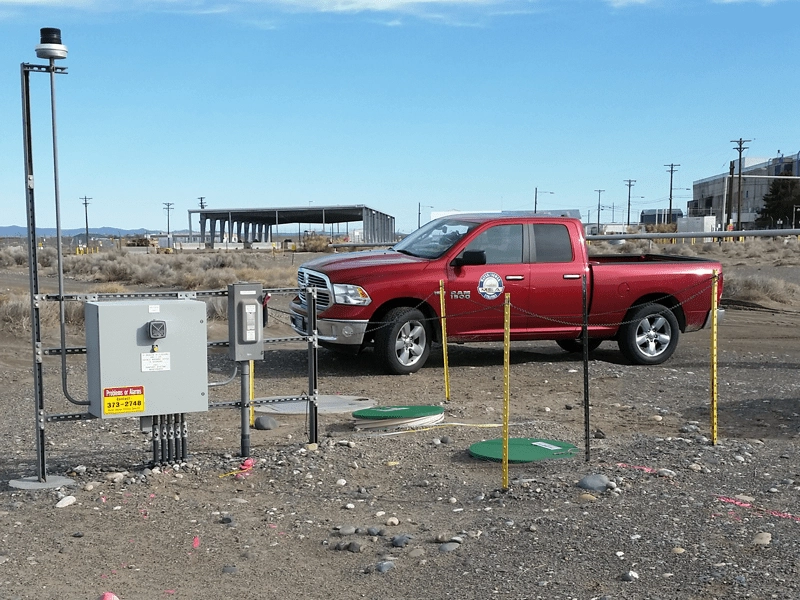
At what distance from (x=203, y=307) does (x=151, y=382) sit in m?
0.64

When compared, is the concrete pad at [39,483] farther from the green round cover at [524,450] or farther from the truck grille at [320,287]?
the truck grille at [320,287]

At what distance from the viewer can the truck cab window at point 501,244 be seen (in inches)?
496

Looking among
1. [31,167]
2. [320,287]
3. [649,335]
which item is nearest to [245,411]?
[31,167]

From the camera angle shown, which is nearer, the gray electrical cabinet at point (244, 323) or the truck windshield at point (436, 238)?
the gray electrical cabinet at point (244, 323)

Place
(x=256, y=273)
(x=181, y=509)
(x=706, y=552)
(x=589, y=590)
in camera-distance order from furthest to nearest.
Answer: (x=256, y=273) → (x=181, y=509) → (x=706, y=552) → (x=589, y=590)

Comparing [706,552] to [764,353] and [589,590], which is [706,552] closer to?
[589,590]

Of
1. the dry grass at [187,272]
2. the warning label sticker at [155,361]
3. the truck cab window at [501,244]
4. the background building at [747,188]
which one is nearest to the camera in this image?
the warning label sticker at [155,361]

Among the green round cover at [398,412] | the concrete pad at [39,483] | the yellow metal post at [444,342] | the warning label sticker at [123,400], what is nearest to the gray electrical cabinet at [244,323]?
the warning label sticker at [123,400]

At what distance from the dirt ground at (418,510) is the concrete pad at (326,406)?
4.7 inches

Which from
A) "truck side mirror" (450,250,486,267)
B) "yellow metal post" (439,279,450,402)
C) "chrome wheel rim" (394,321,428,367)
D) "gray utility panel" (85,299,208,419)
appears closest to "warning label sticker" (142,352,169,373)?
"gray utility panel" (85,299,208,419)

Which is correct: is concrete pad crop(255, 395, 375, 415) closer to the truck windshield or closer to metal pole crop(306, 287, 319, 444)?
metal pole crop(306, 287, 319, 444)

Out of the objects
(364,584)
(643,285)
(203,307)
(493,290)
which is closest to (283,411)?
(203,307)

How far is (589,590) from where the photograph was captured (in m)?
5.02

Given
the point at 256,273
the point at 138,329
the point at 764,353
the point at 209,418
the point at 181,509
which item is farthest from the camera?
the point at 256,273
